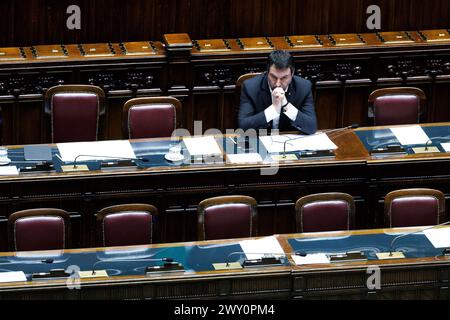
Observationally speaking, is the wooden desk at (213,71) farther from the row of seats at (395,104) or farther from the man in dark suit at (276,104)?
the row of seats at (395,104)

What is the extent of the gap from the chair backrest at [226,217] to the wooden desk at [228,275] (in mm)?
204

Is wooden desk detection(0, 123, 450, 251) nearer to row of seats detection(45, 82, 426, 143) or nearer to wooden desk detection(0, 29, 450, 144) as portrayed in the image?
row of seats detection(45, 82, 426, 143)

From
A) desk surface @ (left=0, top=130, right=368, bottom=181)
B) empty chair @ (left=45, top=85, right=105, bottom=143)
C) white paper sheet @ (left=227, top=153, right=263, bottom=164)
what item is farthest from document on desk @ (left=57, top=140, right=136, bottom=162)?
white paper sheet @ (left=227, top=153, right=263, bottom=164)

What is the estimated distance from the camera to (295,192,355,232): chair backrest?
11234mm

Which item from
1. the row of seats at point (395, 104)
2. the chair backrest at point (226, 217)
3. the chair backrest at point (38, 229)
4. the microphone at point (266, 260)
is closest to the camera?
the microphone at point (266, 260)

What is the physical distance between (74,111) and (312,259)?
2.82 m

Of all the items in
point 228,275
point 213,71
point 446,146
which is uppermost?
point 213,71

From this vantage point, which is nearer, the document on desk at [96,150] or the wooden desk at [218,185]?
the wooden desk at [218,185]

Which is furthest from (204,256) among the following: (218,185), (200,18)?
(200,18)

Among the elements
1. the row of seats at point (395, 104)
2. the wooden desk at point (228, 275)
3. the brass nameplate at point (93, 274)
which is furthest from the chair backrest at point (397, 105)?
the brass nameplate at point (93, 274)

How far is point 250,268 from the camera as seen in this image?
10.6 meters

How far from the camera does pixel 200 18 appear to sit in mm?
13961

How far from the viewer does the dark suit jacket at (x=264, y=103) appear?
12305 mm

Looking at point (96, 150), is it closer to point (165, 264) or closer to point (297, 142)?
point (297, 142)
